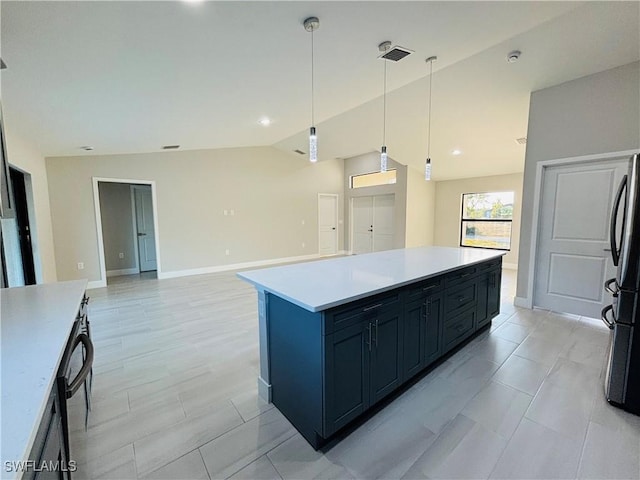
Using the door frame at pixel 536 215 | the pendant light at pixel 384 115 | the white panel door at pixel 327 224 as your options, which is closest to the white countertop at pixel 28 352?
the pendant light at pixel 384 115

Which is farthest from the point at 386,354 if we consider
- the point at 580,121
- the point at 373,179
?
the point at 373,179

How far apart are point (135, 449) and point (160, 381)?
0.68 m

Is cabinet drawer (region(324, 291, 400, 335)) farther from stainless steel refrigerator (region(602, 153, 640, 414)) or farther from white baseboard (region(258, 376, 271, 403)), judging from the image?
stainless steel refrigerator (region(602, 153, 640, 414))

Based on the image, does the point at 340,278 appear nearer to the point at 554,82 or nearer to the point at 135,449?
the point at 135,449

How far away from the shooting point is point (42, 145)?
379 cm

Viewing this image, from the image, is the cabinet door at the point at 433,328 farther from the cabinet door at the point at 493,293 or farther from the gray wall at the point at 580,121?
the gray wall at the point at 580,121

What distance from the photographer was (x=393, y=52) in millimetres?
2676

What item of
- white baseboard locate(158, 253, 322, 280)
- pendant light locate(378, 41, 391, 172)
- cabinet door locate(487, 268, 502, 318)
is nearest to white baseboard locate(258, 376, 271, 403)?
pendant light locate(378, 41, 391, 172)

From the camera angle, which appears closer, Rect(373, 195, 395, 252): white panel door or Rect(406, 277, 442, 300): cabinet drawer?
Rect(406, 277, 442, 300): cabinet drawer

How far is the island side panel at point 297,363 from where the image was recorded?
1.48m

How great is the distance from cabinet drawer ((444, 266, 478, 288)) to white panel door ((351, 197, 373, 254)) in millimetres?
5632

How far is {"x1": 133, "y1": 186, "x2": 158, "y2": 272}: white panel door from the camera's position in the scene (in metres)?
6.33

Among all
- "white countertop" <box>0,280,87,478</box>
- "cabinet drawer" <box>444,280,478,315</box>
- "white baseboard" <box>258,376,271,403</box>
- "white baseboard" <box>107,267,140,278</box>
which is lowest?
"white baseboard" <box>107,267,140,278</box>

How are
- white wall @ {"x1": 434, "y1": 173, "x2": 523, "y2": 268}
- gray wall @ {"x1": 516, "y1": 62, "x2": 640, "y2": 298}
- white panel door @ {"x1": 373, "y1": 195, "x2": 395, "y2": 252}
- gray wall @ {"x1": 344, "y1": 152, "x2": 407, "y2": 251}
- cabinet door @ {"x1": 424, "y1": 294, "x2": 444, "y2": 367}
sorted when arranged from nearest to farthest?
cabinet door @ {"x1": 424, "y1": 294, "x2": 444, "y2": 367} < gray wall @ {"x1": 516, "y1": 62, "x2": 640, "y2": 298} < white wall @ {"x1": 434, "y1": 173, "x2": 523, "y2": 268} < gray wall @ {"x1": 344, "y1": 152, "x2": 407, "y2": 251} < white panel door @ {"x1": 373, "y1": 195, "x2": 395, "y2": 252}
